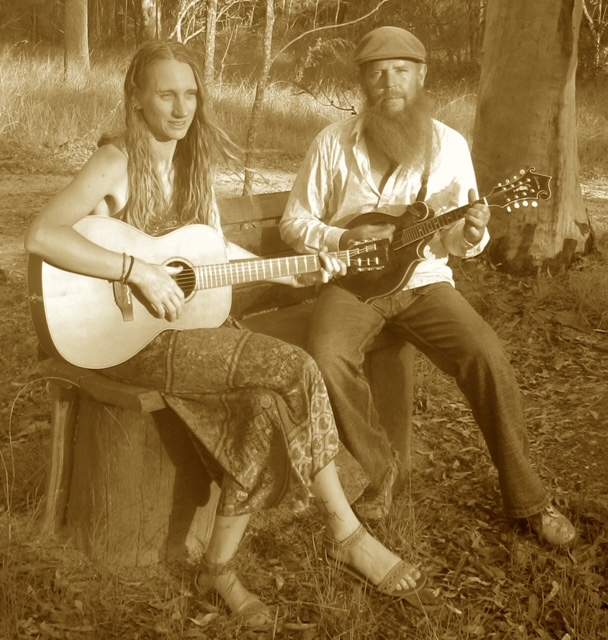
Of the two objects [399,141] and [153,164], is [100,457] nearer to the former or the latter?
[153,164]

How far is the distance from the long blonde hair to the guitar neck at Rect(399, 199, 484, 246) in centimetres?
79

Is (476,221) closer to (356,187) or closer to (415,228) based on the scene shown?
(415,228)

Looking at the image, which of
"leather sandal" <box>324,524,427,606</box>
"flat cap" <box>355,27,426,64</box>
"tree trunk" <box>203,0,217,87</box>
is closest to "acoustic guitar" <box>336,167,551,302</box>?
"flat cap" <box>355,27,426,64</box>

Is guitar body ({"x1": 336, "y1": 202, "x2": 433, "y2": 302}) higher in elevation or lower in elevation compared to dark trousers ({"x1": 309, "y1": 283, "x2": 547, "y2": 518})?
higher

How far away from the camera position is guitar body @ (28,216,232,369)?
2877 mm

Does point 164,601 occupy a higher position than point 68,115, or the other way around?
point 68,115

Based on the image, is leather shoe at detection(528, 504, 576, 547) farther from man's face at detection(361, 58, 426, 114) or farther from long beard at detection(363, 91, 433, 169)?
man's face at detection(361, 58, 426, 114)

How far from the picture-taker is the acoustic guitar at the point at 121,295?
9.46 ft

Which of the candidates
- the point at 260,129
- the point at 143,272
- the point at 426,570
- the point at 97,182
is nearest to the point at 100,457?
the point at 143,272

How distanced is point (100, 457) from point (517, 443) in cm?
158

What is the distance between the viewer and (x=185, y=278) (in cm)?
321

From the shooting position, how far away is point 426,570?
323 cm

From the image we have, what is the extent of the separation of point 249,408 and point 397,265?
1.07 m

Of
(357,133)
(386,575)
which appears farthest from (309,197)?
(386,575)
